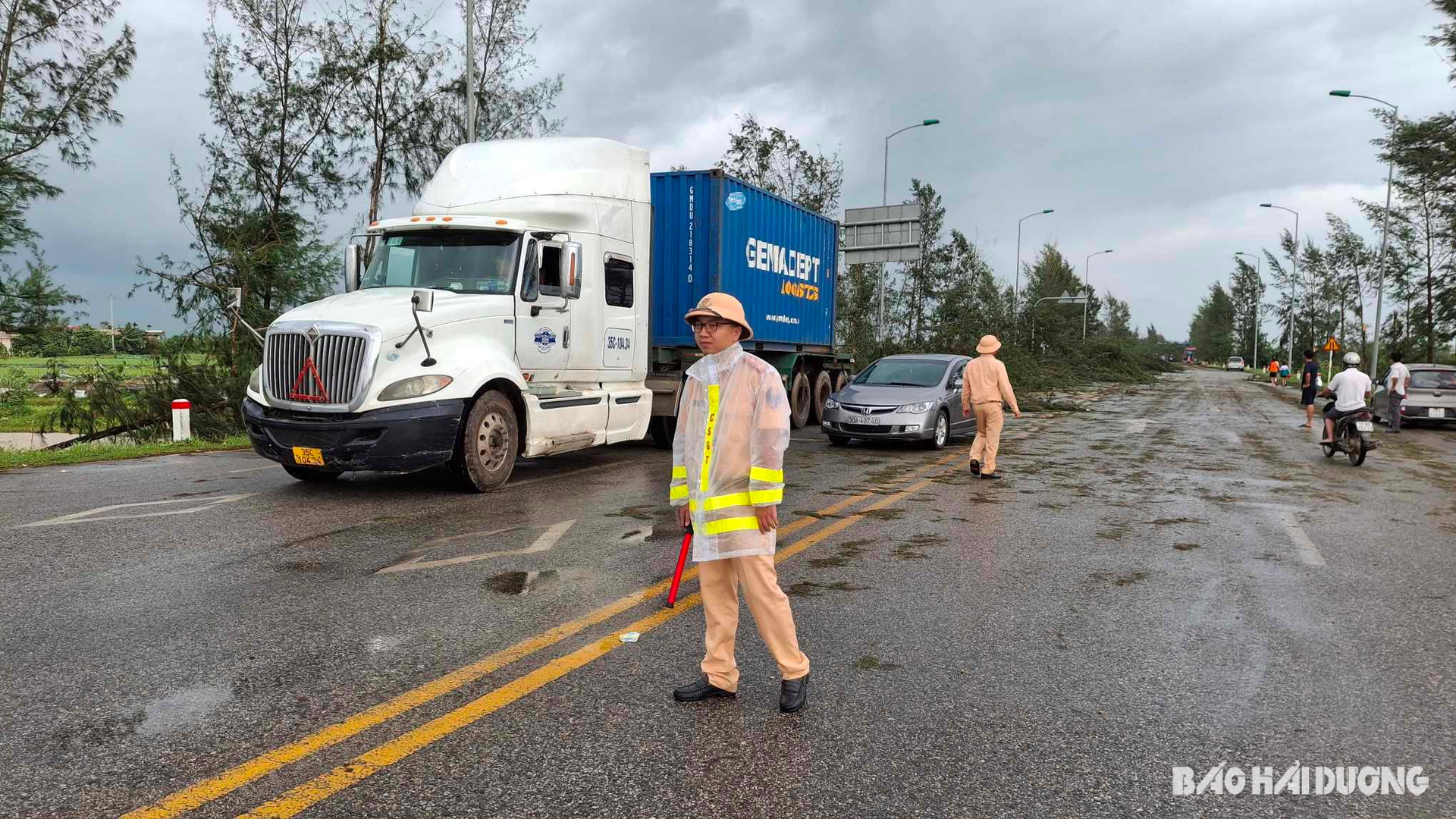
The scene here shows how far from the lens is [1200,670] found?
4289mm

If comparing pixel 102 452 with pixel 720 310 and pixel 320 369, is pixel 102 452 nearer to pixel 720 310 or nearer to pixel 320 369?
pixel 320 369

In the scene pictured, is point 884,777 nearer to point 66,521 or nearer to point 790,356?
point 66,521

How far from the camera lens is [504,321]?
9352 millimetres

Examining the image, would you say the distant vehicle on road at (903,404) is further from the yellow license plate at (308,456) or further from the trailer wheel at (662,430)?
the yellow license plate at (308,456)

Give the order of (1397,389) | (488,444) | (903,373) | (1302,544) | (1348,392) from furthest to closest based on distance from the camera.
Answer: (1397,389)
(903,373)
(1348,392)
(488,444)
(1302,544)

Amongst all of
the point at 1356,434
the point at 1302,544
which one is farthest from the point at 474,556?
the point at 1356,434

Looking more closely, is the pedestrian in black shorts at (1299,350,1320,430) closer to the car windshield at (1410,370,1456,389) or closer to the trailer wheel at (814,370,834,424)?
the car windshield at (1410,370,1456,389)

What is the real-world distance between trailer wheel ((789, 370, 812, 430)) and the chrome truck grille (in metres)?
9.93

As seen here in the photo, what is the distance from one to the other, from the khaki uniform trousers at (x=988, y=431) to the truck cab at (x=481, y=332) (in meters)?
4.05

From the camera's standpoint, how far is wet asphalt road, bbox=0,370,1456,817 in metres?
3.08

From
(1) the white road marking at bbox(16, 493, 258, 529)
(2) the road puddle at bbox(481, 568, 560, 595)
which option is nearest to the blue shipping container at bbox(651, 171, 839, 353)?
(1) the white road marking at bbox(16, 493, 258, 529)

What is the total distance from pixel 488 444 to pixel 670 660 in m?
5.22

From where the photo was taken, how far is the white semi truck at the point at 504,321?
27.0ft

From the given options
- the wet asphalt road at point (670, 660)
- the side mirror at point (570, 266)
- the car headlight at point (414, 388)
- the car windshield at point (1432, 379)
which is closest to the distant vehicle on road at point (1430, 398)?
the car windshield at point (1432, 379)
